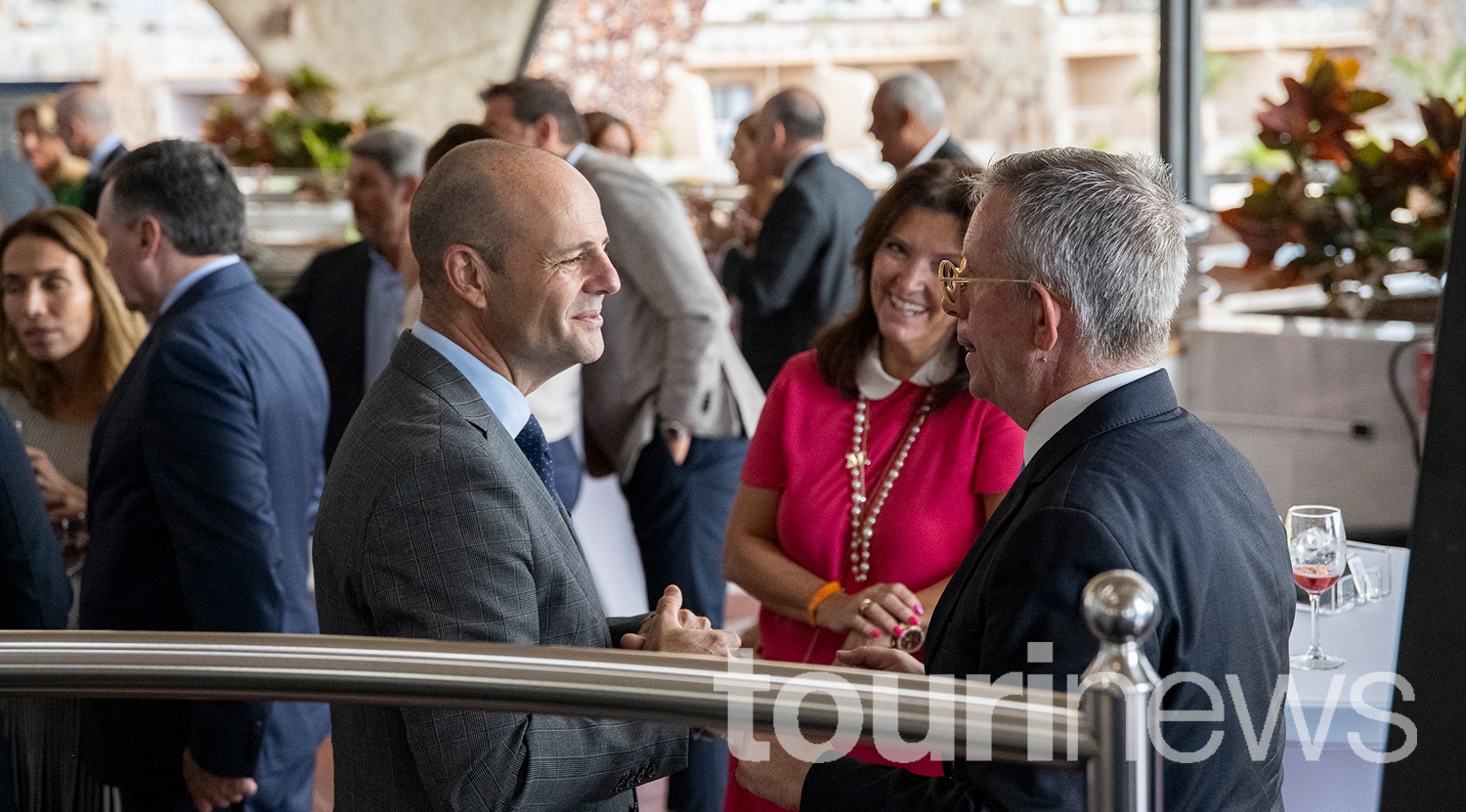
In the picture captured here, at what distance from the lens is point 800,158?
475 cm

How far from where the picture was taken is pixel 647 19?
1711 cm

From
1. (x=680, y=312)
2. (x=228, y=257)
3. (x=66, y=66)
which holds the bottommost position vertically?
(x=680, y=312)

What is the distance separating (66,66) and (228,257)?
16821 millimetres

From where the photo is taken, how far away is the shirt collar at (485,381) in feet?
4.87

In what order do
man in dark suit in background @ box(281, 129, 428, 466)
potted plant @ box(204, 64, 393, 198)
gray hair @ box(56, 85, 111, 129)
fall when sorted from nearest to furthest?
man in dark suit in background @ box(281, 129, 428, 466)
gray hair @ box(56, 85, 111, 129)
potted plant @ box(204, 64, 393, 198)

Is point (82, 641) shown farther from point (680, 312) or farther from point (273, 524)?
point (680, 312)

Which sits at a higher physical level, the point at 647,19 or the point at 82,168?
the point at 647,19

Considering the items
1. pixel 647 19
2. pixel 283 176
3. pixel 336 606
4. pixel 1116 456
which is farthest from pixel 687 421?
pixel 647 19

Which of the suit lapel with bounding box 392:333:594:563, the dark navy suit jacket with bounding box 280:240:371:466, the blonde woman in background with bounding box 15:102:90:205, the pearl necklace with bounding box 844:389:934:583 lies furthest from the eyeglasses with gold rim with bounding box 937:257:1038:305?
the blonde woman in background with bounding box 15:102:90:205

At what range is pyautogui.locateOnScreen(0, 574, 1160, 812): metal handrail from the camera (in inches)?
33.1

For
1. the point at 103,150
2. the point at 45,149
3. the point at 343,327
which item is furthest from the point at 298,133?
the point at 343,327

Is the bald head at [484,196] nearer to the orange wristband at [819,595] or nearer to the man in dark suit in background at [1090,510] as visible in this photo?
the man in dark suit in background at [1090,510]

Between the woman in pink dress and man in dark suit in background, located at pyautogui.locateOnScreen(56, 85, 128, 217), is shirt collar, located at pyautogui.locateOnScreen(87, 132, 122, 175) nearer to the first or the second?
man in dark suit in background, located at pyautogui.locateOnScreen(56, 85, 128, 217)

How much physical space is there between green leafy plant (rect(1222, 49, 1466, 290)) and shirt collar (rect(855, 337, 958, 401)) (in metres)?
2.01
